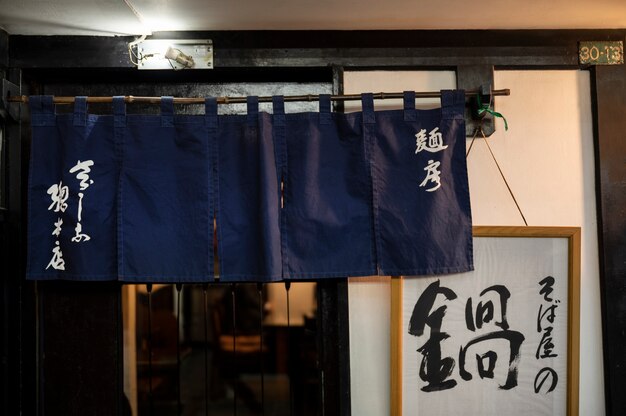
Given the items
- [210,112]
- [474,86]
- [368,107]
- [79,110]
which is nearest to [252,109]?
[210,112]

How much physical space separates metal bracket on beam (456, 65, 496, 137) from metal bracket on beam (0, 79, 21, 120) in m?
3.47

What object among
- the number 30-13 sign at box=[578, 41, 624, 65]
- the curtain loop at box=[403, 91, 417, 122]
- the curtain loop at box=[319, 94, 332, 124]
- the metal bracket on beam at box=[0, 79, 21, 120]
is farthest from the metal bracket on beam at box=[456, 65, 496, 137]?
the metal bracket on beam at box=[0, 79, 21, 120]

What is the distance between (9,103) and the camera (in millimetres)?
4160

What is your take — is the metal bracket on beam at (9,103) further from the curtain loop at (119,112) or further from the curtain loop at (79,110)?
the curtain loop at (119,112)

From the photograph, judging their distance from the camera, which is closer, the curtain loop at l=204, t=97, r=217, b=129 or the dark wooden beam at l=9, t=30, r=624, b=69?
the curtain loop at l=204, t=97, r=217, b=129

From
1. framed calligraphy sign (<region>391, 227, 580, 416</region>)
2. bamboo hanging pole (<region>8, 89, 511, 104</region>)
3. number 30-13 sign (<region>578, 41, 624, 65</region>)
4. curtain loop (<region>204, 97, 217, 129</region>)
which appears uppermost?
number 30-13 sign (<region>578, 41, 624, 65</region>)

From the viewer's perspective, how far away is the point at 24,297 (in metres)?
4.24

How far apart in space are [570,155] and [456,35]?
1.34 metres

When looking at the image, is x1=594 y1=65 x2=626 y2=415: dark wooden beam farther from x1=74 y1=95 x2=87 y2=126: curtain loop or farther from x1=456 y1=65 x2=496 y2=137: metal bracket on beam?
x1=74 y1=95 x2=87 y2=126: curtain loop

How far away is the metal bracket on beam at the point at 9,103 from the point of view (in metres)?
4.09

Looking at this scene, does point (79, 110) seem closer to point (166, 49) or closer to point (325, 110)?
point (166, 49)

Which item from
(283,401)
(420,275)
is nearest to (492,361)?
(420,275)

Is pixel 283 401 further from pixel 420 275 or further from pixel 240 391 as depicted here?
pixel 420 275

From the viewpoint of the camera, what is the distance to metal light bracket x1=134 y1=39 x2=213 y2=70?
429 cm
